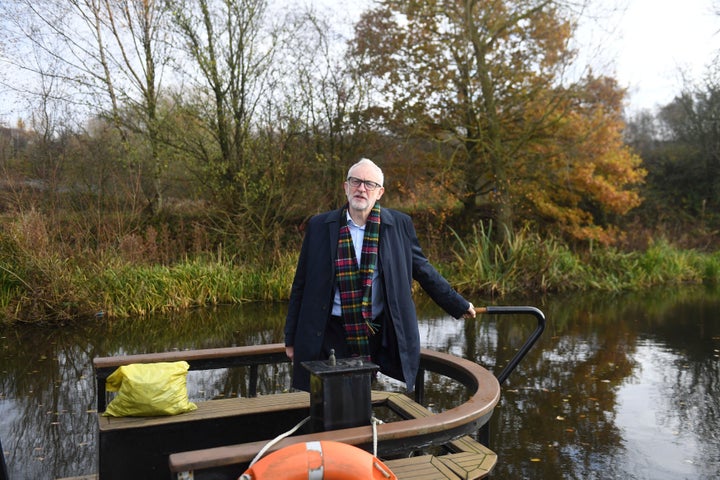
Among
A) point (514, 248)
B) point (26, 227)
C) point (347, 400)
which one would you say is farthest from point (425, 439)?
point (514, 248)

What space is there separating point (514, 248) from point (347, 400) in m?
11.9

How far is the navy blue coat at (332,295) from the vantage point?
335 cm

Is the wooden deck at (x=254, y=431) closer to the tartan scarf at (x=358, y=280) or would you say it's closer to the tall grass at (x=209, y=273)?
the tartan scarf at (x=358, y=280)

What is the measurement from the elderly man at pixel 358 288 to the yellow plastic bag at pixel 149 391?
2.36 ft

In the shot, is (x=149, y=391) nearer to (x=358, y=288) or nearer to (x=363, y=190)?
(x=358, y=288)

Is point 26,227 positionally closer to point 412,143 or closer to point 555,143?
point 412,143

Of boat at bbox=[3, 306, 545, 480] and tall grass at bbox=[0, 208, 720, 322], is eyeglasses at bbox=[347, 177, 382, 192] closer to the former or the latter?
boat at bbox=[3, 306, 545, 480]

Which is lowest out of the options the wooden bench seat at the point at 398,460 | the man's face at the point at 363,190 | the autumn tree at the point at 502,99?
the wooden bench seat at the point at 398,460

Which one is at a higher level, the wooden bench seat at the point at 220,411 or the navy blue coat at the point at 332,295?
the navy blue coat at the point at 332,295

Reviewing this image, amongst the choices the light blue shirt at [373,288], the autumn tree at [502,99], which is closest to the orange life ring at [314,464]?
the light blue shirt at [373,288]

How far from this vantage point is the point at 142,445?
11.5 ft

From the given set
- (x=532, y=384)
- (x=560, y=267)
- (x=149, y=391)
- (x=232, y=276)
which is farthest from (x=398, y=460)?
(x=560, y=267)

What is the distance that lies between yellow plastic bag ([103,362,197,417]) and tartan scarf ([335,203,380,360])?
1075 millimetres

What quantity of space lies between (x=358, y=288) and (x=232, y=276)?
30.3ft
